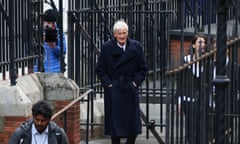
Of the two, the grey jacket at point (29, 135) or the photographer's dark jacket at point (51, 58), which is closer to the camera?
the grey jacket at point (29, 135)

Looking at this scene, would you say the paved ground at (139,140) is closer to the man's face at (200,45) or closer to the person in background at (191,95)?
the man's face at (200,45)

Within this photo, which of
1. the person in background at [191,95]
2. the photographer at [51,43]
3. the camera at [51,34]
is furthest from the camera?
the camera at [51,34]

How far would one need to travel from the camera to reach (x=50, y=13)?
11.8m

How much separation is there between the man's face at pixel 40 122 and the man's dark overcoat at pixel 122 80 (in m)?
2.97

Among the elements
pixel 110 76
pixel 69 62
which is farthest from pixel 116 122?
pixel 69 62

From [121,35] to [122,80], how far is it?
0.55 m

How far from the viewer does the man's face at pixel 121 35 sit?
35.0 feet

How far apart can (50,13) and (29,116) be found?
2395 millimetres

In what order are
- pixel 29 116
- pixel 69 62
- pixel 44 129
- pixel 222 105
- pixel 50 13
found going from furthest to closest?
1. pixel 69 62
2. pixel 50 13
3. pixel 29 116
4. pixel 44 129
5. pixel 222 105

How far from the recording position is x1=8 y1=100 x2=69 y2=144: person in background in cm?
775

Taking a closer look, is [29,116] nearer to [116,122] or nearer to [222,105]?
[116,122]

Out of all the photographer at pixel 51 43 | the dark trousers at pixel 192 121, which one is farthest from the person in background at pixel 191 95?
the photographer at pixel 51 43

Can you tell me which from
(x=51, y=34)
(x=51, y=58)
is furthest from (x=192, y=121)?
(x=51, y=58)

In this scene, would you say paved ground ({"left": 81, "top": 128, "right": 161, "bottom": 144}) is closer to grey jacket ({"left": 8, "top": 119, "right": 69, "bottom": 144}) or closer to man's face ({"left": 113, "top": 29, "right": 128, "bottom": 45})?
man's face ({"left": 113, "top": 29, "right": 128, "bottom": 45})
